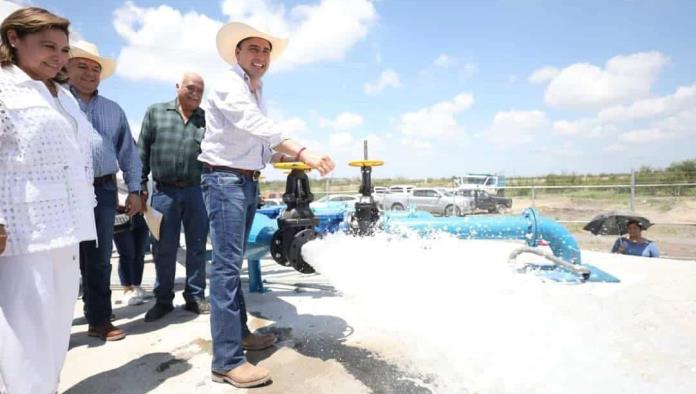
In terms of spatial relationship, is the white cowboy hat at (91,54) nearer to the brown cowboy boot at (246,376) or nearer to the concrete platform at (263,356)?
the concrete platform at (263,356)

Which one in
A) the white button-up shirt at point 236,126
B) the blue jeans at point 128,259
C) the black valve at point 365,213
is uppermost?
the white button-up shirt at point 236,126

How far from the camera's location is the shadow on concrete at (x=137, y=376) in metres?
2.16

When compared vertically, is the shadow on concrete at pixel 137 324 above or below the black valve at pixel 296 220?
below

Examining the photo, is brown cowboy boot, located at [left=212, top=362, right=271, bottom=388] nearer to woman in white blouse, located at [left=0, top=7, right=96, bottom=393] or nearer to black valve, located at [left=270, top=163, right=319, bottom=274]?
black valve, located at [left=270, top=163, right=319, bottom=274]

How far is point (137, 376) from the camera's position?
2.30m

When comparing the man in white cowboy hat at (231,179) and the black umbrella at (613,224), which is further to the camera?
the black umbrella at (613,224)

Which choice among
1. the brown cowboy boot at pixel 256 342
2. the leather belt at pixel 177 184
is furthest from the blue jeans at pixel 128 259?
the brown cowboy boot at pixel 256 342

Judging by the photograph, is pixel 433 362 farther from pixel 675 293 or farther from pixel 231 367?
pixel 675 293

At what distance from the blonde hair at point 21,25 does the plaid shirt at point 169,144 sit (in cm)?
162

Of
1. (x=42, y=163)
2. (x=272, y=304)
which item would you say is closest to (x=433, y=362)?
(x=272, y=304)

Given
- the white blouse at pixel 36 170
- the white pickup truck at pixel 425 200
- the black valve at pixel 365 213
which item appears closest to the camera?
the white blouse at pixel 36 170

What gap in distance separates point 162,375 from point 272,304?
126 centimetres

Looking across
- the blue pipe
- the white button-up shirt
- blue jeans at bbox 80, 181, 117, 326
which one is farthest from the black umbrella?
blue jeans at bbox 80, 181, 117, 326

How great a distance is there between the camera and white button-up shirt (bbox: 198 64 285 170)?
6.75ft
